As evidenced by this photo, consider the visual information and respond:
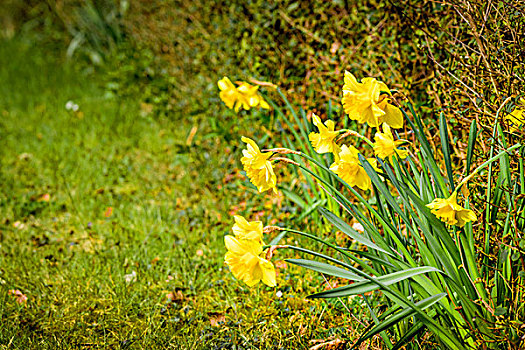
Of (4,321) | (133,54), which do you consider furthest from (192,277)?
(133,54)

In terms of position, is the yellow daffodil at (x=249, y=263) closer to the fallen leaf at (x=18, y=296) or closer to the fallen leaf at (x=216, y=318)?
the fallen leaf at (x=216, y=318)

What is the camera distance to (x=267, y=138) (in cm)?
352

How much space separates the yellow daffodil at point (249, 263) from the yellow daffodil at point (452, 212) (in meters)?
0.56

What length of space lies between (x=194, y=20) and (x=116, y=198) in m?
1.86

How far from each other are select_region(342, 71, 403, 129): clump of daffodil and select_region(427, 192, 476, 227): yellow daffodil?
0.34 meters

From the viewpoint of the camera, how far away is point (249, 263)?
1546mm

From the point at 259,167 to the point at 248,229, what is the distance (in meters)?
0.25

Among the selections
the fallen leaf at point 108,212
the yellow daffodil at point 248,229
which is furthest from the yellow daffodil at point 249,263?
the fallen leaf at point 108,212

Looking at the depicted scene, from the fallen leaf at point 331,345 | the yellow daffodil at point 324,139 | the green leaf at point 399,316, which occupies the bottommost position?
the fallen leaf at point 331,345

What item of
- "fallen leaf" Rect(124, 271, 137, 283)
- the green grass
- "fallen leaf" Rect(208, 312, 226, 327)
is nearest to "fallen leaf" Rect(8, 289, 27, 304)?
the green grass

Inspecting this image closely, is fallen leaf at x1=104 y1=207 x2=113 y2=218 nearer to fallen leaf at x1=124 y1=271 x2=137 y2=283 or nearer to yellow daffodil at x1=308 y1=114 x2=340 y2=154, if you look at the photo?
fallen leaf at x1=124 y1=271 x2=137 y2=283

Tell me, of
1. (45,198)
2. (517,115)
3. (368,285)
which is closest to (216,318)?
(368,285)

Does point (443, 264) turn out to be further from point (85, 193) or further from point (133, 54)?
point (133, 54)

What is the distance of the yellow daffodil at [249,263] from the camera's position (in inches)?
61.1
